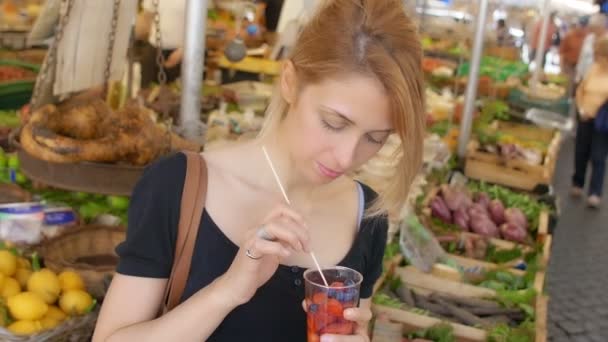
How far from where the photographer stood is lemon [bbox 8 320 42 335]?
88.7 inches

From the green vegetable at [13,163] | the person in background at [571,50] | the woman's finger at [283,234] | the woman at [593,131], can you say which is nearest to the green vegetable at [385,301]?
the green vegetable at [13,163]

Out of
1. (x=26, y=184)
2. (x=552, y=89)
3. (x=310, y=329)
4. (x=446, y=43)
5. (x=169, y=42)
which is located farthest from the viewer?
(x=446, y=43)

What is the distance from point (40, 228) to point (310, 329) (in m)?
1.83

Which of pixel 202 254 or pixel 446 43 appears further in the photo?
pixel 446 43

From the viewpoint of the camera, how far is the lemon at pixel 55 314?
7.83 ft

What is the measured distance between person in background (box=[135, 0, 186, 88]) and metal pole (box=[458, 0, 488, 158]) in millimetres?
2626

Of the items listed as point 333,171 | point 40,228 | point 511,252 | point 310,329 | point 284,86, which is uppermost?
point 284,86

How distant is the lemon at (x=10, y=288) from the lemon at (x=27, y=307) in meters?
0.05

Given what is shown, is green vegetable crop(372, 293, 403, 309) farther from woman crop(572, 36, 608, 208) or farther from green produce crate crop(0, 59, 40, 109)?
woman crop(572, 36, 608, 208)

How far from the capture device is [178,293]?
5.06ft

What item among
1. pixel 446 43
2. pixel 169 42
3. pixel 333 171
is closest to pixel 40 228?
pixel 333 171

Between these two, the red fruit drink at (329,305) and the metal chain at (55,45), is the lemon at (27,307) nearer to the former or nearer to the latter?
the metal chain at (55,45)

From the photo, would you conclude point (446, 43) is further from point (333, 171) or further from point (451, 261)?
point (333, 171)

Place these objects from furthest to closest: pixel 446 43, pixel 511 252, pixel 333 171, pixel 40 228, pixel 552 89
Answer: pixel 446 43
pixel 552 89
pixel 511 252
pixel 40 228
pixel 333 171
